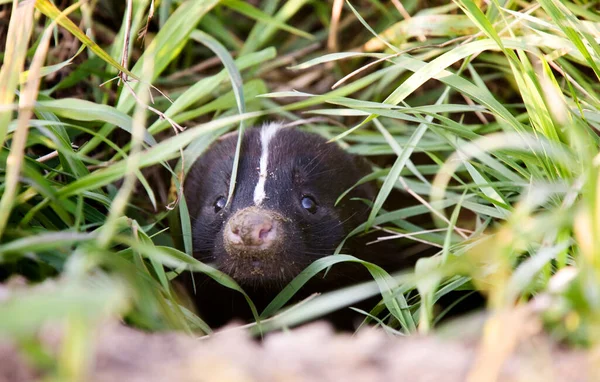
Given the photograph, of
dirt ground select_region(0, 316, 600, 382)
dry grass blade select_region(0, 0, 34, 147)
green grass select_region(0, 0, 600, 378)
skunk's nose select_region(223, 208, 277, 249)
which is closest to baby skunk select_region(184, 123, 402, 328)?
skunk's nose select_region(223, 208, 277, 249)

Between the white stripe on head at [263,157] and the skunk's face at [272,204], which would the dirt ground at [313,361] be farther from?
the white stripe on head at [263,157]

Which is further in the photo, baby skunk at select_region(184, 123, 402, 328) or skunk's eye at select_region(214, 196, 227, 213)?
skunk's eye at select_region(214, 196, 227, 213)

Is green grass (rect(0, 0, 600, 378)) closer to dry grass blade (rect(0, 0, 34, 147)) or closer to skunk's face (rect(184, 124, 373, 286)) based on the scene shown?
dry grass blade (rect(0, 0, 34, 147))

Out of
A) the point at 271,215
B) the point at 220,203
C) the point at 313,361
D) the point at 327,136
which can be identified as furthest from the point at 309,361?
the point at 327,136

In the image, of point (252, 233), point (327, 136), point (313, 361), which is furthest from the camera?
point (327, 136)

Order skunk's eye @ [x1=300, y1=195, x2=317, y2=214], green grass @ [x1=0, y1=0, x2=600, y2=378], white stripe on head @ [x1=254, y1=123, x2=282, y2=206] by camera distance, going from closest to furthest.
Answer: green grass @ [x1=0, y1=0, x2=600, y2=378] → white stripe on head @ [x1=254, y1=123, x2=282, y2=206] → skunk's eye @ [x1=300, y1=195, x2=317, y2=214]

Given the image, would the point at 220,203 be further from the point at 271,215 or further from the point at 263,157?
the point at 271,215
